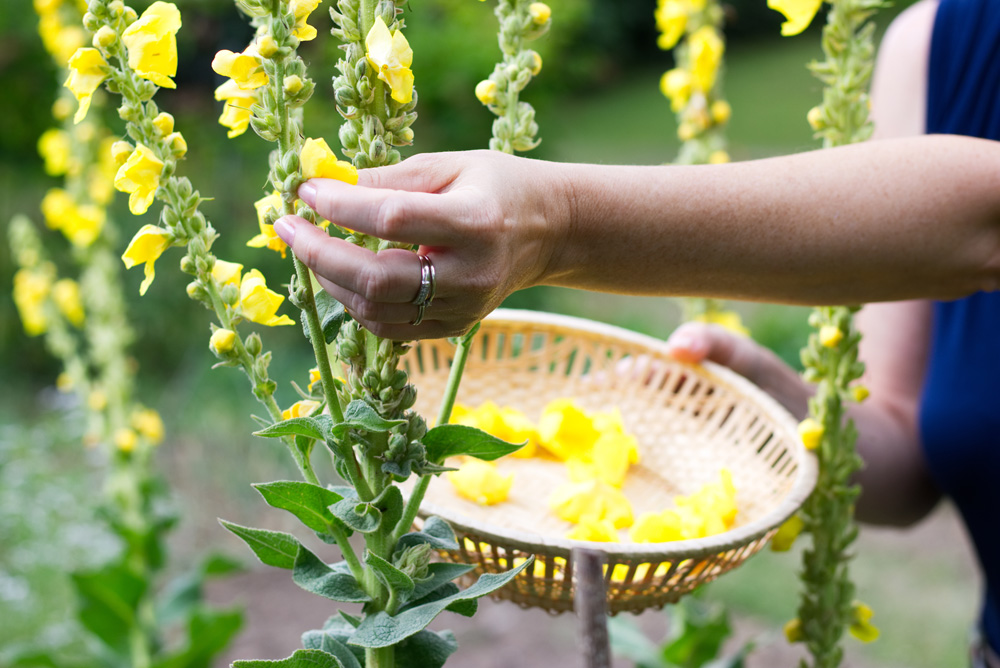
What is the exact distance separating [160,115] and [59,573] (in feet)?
9.84

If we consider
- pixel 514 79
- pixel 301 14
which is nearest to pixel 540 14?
pixel 514 79

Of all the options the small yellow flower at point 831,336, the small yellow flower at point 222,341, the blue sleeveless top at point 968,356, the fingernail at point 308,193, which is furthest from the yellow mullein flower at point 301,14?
the blue sleeveless top at point 968,356

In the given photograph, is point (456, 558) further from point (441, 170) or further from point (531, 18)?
point (531, 18)

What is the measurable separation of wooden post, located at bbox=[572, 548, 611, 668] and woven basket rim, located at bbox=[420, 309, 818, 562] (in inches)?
3.7

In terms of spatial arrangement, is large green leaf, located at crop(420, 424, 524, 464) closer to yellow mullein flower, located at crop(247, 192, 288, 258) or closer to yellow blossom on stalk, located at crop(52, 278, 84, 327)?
yellow mullein flower, located at crop(247, 192, 288, 258)

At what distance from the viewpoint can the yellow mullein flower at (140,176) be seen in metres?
0.67

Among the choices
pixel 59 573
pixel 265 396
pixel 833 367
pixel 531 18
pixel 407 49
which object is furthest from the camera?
pixel 59 573

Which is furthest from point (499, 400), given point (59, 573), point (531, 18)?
point (59, 573)

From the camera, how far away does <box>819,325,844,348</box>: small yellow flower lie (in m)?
1.10

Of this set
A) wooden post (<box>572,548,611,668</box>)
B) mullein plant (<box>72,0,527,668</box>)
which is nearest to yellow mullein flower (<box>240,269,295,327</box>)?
mullein plant (<box>72,0,527,668</box>)

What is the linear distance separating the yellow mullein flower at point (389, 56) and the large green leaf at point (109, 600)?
1848 mm

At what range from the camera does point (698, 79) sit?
1.67 metres

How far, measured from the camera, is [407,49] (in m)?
0.62

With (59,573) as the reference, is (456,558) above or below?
above
